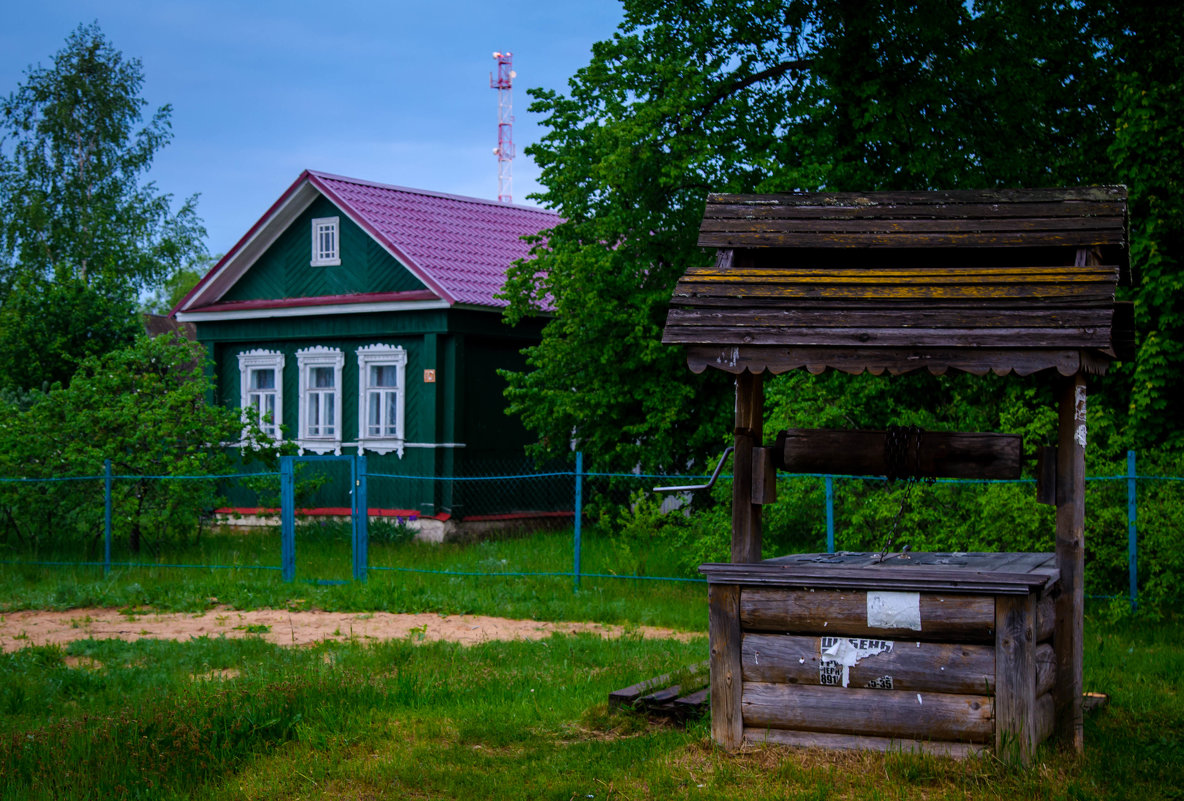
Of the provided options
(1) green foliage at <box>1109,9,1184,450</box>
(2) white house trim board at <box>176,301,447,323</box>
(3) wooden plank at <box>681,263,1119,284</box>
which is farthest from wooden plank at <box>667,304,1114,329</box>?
(2) white house trim board at <box>176,301,447,323</box>

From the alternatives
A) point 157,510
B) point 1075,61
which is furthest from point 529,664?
point 1075,61

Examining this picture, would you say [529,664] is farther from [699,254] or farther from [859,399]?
[699,254]

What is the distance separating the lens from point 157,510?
58.4 ft

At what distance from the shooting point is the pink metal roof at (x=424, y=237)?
21.2 meters

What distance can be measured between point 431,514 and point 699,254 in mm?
6742

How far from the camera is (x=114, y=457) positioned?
1789cm

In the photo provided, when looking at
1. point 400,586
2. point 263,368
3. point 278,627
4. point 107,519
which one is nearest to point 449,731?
point 278,627

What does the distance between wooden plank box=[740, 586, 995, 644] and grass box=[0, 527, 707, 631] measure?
5310 mm

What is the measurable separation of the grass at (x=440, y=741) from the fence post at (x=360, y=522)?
513cm

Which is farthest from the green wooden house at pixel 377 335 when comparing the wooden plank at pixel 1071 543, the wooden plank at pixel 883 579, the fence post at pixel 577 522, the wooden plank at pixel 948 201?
the wooden plank at pixel 1071 543

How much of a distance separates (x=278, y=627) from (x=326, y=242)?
11.8 m

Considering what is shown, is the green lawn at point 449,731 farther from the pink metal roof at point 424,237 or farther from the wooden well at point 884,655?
the pink metal roof at point 424,237

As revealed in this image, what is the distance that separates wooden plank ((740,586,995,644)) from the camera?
6.69m

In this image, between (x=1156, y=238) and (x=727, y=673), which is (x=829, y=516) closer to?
(x=1156, y=238)
